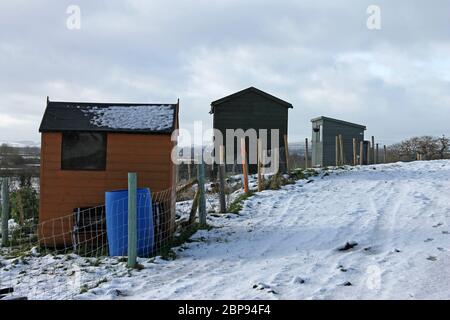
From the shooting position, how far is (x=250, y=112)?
20.6m

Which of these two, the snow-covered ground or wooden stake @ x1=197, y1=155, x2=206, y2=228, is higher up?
wooden stake @ x1=197, y1=155, x2=206, y2=228

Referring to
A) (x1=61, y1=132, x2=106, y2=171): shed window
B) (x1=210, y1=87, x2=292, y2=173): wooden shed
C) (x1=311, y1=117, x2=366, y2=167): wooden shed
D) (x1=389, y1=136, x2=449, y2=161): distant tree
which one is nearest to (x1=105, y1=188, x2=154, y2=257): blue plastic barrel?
(x1=61, y1=132, x2=106, y2=171): shed window

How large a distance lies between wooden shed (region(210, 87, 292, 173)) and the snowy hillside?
9580 millimetres

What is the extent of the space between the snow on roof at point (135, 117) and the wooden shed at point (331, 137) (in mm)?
17107

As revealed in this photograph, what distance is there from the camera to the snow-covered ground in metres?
4.78

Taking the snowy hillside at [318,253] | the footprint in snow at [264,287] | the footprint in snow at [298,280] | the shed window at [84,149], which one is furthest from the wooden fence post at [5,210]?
the footprint in snow at [298,280]

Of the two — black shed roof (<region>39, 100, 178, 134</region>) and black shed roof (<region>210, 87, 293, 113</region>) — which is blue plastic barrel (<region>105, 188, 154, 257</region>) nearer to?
black shed roof (<region>39, 100, 178, 134</region>)

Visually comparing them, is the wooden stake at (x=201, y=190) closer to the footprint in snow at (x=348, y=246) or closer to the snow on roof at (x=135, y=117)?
the snow on roof at (x=135, y=117)

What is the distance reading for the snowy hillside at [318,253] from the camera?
4773 mm

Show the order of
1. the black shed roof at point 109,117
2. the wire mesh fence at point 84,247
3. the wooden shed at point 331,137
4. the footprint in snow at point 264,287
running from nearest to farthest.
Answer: the footprint in snow at point 264,287
the wire mesh fence at point 84,247
the black shed roof at point 109,117
the wooden shed at point 331,137

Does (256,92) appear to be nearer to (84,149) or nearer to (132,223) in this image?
(84,149)

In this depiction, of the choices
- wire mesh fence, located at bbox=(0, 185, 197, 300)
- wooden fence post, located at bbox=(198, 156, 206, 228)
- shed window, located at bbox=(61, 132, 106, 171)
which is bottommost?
wire mesh fence, located at bbox=(0, 185, 197, 300)

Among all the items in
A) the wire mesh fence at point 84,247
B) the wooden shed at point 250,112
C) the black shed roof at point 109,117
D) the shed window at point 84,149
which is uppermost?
the wooden shed at point 250,112

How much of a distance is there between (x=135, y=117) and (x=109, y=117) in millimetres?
476
